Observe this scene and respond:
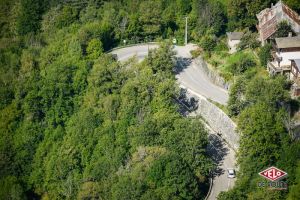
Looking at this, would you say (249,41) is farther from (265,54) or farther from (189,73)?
(189,73)

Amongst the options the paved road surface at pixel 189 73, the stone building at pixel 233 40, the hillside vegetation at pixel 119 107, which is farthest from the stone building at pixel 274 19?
the paved road surface at pixel 189 73

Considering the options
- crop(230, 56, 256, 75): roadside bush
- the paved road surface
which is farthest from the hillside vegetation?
the paved road surface

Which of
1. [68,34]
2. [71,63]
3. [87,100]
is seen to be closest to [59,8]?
[68,34]

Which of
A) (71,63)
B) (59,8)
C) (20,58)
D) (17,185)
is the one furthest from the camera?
(59,8)

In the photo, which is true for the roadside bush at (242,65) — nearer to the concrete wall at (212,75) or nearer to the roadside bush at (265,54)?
the roadside bush at (265,54)

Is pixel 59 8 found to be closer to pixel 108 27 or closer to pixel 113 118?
pixel 108 27

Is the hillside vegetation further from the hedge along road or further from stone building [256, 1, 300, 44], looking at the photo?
stone building [256, 1, 300, 44]

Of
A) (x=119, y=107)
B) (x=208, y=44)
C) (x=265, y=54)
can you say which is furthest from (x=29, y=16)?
(x=265, y=54)
